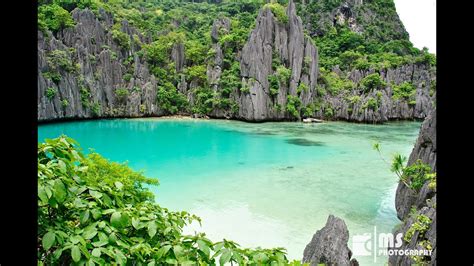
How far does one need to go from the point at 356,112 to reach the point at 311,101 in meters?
3.83

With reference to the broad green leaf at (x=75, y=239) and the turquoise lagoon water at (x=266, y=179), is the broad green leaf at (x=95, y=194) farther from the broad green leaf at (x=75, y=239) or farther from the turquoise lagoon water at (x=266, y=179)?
the turquoise lagoon water at (x=266, y=179)

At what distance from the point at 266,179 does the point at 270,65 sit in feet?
67.1

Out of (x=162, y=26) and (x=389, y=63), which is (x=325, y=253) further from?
→ (x=162, y=26)

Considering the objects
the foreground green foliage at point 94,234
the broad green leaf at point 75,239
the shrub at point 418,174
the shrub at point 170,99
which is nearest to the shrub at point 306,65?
the shrub at point 170,99

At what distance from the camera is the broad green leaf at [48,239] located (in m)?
1.04

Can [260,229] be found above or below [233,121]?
below

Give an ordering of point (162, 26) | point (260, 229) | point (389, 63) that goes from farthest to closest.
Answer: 1. point (162, 26)
2. point (389, 63)
3. point (260, 229)

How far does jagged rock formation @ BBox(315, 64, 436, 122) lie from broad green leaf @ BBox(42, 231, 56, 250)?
2927cm

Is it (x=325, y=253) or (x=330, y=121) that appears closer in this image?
(x=325, y=253)

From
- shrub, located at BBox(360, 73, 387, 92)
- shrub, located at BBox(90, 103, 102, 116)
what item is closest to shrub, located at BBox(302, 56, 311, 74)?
shrub, located at BBox(360, 73, 387, 92)

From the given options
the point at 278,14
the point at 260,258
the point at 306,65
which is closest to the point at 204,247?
the point at 260,258

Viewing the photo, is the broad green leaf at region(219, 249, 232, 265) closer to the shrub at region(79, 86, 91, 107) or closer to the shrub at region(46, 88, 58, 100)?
the shrub at region(46, 88, 58, 100)
